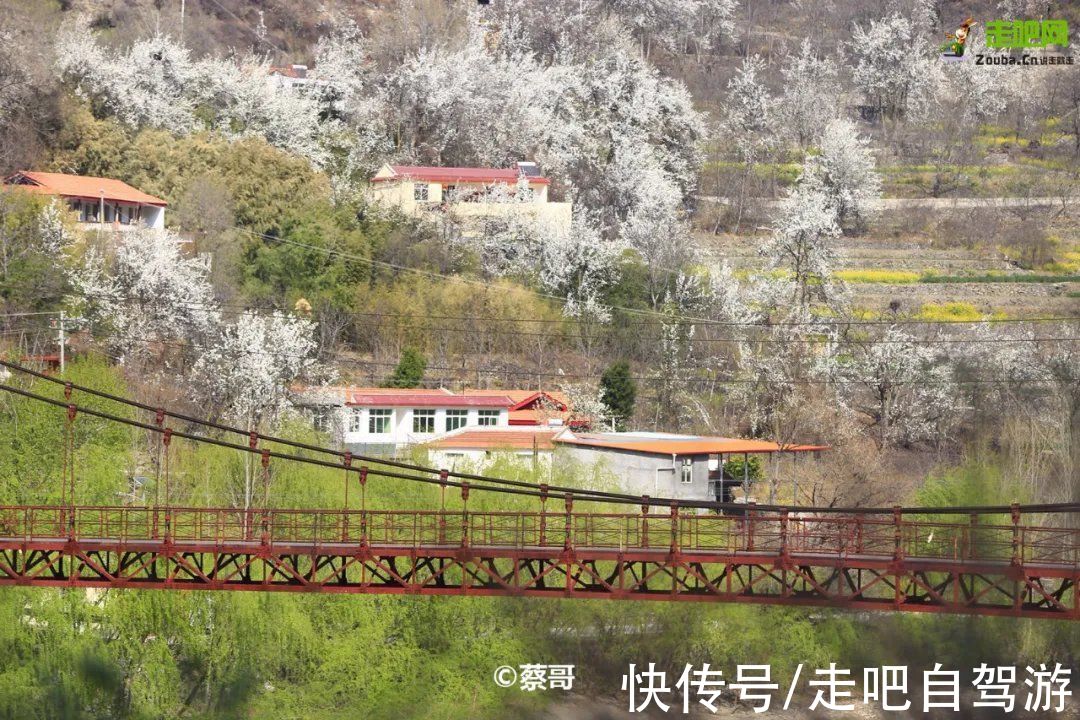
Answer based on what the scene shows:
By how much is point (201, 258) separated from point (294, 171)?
238 inches

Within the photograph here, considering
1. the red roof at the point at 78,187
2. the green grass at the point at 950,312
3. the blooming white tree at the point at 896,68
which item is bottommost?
the green grass at the point at 950,312

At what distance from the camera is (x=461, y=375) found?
41.0 meters

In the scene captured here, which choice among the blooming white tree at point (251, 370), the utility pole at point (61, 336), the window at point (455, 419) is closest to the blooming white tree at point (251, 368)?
the blooming white tree at point (251, 370)

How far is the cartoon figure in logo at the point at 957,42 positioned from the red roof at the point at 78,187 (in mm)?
32040

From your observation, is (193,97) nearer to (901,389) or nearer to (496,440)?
(496,440)

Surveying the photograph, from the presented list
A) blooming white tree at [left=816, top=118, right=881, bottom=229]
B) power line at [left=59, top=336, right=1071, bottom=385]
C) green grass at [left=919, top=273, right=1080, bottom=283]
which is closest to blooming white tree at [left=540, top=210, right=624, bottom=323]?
power line at [left=59, top=336, right=1071, bottom=385]

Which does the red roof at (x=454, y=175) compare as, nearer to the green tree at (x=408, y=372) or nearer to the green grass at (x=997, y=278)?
the green tree at (x=408, y=372)

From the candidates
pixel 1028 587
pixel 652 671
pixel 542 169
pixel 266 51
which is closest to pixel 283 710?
pixel 652 671

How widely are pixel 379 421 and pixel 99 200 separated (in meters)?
9.99

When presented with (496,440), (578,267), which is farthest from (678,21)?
(496,440)

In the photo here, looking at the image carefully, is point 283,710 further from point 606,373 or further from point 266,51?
point 266,51

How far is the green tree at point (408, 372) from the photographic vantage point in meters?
39.5

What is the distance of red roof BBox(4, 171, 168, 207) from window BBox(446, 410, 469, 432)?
10.2 meters

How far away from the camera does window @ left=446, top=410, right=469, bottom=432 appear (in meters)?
37.3
